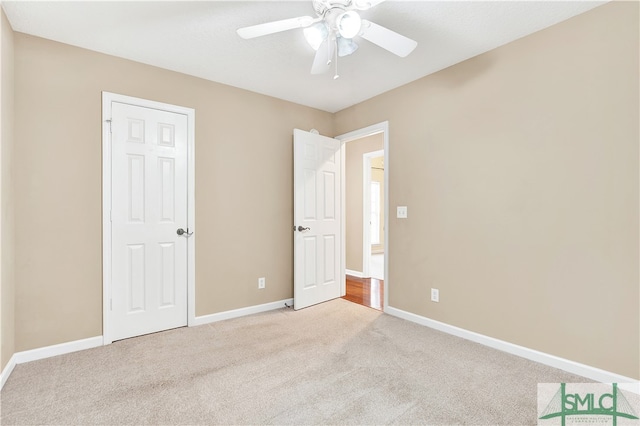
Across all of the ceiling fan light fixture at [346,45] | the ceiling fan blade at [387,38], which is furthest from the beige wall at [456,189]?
the ceiling fan light fixture at [346,45]

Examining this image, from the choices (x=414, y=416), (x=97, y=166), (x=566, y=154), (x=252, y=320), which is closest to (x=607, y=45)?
(x=566, y=154)

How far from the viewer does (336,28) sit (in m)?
1.84

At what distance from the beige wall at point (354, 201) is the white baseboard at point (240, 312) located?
194 centimetres

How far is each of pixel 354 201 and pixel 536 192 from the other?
323cm

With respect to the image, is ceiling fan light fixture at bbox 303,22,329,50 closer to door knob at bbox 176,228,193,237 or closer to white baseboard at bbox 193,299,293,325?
door knob at bbox 176,228,193,237

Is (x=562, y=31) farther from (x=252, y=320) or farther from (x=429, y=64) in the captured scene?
(x=252, y=320)

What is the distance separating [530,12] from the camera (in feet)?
6.89

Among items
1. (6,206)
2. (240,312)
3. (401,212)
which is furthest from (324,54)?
(240,312)

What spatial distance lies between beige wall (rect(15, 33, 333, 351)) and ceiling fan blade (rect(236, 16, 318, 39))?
5.02 feet

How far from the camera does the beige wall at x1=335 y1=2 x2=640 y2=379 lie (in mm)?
1973

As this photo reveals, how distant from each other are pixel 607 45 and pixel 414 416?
261 cm

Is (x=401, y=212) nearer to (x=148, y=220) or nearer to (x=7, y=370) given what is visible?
(x=148, y=220)

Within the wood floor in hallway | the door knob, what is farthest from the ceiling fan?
the wood floor in hallway

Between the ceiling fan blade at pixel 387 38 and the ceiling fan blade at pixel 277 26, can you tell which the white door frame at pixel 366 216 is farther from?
the ceiling fan blade at pixel 277 26
